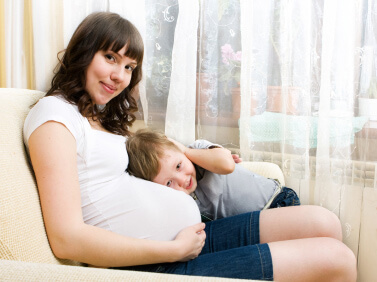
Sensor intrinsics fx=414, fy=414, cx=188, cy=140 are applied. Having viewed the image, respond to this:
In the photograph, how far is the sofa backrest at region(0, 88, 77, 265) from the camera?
898 millimetres

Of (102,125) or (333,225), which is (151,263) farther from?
(333,225)

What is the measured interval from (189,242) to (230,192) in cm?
36

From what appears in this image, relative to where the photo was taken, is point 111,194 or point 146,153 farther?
point 146,153

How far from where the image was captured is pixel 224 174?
1.39 m

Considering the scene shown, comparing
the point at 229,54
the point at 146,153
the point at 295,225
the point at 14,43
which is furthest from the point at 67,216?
the point at 14,43

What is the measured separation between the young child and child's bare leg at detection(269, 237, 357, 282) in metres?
0.34

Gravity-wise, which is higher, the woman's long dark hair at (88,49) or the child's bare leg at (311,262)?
the woman's long dark hair at (88,49)

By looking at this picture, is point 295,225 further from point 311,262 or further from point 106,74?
point 106,74

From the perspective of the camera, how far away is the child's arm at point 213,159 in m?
1.34

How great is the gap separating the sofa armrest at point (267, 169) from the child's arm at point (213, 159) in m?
0.28

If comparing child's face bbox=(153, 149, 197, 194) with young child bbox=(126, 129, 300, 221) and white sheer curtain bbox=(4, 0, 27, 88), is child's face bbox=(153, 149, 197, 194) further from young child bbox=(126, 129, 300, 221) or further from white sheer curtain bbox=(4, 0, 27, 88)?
white sheer curtain bbox=(4, 0, 27, 88)

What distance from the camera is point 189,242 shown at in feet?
3.70

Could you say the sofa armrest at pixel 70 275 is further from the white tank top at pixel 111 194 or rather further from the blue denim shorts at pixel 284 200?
the blue denim shorts at pixel 284 200

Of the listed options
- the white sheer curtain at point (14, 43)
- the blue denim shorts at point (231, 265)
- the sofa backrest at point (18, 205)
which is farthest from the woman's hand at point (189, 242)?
the white sheer curtain at point (14, 43)
